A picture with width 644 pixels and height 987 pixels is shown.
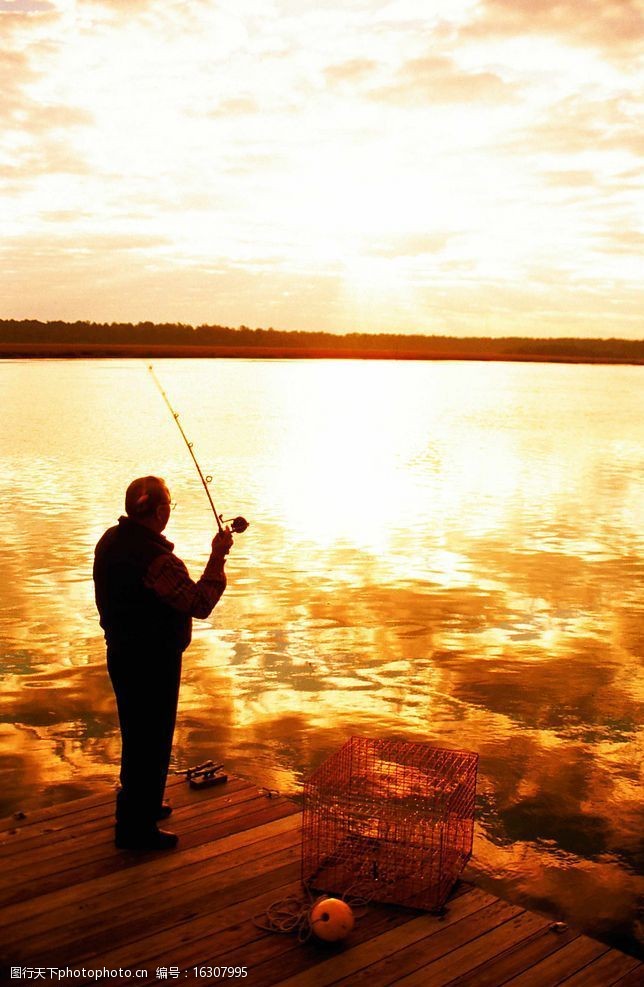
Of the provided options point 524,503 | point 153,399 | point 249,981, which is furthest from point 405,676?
point 153,399

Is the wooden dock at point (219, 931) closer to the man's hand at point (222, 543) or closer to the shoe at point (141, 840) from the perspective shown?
the shoe at point (141, 840)

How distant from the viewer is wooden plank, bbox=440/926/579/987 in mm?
3895

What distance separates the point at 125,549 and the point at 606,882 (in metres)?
3.17

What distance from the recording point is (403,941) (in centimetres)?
415

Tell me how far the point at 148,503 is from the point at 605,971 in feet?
9.36

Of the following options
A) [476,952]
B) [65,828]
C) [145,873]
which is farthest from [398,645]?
[476,952]

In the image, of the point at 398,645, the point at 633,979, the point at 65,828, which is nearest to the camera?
the point at 633,979

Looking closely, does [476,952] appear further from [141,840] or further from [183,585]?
[183,585]

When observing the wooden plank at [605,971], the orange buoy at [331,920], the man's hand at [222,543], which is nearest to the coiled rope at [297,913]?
the orange buoy at [331,920]

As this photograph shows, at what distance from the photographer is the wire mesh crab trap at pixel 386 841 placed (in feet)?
14.8

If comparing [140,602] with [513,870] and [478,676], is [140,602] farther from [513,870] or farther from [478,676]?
[478,676]

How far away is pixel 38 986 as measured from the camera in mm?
3797

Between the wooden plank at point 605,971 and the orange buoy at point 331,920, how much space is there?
0.92 meters

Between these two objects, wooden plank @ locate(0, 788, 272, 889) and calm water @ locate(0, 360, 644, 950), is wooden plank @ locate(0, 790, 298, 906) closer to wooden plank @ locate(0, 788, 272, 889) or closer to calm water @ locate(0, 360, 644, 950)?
wooden plank @ locate(0, 788, 272, 889)
